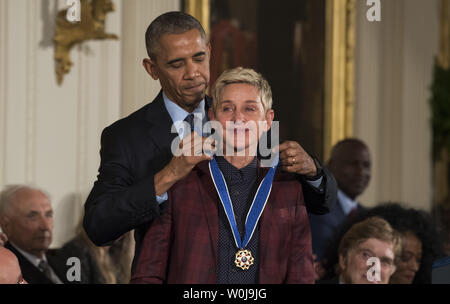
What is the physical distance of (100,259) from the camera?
510 centimetres

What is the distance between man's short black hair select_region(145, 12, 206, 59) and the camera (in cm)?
264

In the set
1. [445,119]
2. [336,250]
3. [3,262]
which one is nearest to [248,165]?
[3,262]

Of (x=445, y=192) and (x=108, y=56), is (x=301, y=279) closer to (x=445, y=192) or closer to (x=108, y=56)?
(x=108, y=56)

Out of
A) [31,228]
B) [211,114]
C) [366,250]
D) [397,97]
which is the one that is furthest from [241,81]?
[397,97]

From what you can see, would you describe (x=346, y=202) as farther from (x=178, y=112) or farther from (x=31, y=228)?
(x=178, y=112)

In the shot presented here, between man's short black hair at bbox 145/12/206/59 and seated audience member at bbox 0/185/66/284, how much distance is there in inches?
93.9

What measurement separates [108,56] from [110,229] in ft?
8.21

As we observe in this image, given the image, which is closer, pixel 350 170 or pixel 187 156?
pixel 187 156

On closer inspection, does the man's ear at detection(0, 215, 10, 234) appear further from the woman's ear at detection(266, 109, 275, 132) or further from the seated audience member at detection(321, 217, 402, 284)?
the woman's ear at detection(266, 109, 275, 132)

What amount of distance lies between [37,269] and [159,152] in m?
2.20

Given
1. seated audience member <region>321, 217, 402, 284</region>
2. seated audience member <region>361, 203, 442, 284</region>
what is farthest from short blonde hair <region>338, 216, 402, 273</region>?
seated audience member <region>361, 203, 442, 284</region>

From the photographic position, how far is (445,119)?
382 inches

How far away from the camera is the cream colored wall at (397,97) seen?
8.96 metres
